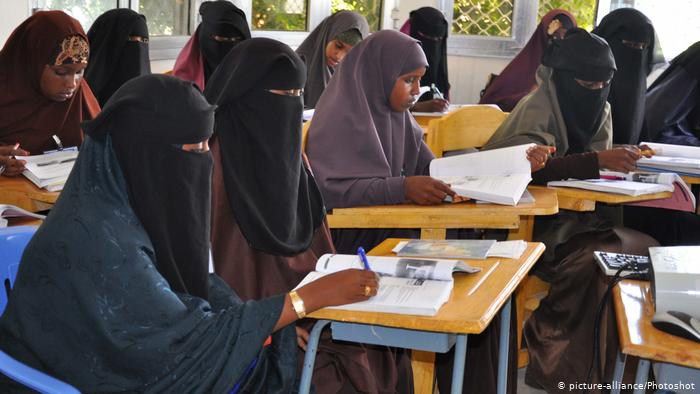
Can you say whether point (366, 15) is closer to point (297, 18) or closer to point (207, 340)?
point (297, 18)

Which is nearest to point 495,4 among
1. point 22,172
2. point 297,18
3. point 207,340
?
point 297,18

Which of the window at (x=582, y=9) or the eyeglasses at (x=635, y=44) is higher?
the window at (x=582, y=9)

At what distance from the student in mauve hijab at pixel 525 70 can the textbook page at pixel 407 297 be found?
401 centimetres

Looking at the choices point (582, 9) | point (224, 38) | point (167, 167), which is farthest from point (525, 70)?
point (167, 167)

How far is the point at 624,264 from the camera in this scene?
6.92 ft

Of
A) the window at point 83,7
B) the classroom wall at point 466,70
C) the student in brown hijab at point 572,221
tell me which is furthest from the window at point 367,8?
the student in brown hijab at point 572,221

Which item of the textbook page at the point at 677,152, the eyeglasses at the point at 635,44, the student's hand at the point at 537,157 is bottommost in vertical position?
the textbook page at the point at 677,152

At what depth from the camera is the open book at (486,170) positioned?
2816 millimetres

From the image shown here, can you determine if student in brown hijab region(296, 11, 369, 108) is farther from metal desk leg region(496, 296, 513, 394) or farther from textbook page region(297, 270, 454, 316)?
textbook page region(297, 270, 454, 316)

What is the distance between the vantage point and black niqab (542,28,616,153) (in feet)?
11.4

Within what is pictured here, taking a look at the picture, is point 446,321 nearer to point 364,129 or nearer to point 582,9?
point 364,129

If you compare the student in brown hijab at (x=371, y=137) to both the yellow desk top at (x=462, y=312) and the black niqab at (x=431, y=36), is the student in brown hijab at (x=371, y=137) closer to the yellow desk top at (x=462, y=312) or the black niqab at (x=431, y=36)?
the yellow desk top at (x=462, y=312)

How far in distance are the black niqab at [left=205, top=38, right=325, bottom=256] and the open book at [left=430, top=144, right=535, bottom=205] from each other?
0.73 m

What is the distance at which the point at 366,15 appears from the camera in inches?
293
